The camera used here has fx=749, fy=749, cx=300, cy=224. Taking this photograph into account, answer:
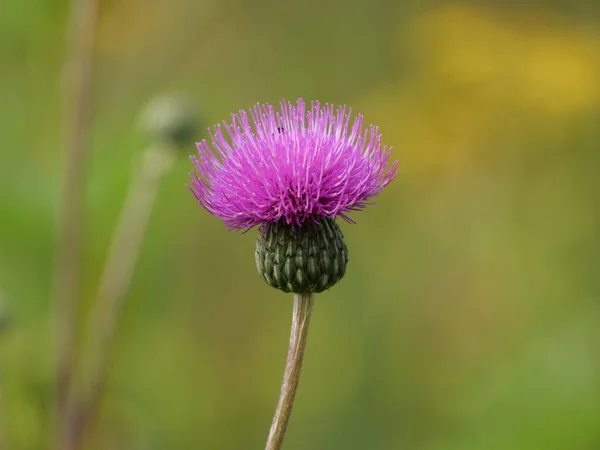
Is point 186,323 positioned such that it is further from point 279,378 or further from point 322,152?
point 322,152

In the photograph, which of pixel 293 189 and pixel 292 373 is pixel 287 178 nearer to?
pixel 293 189

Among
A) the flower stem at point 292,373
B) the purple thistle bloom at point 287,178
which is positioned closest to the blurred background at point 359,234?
the purple thistle bloom at point 287,178

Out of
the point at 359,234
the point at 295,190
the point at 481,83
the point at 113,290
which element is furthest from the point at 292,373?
the point at 481,83

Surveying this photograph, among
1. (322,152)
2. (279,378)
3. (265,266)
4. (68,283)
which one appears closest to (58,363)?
(68,283)

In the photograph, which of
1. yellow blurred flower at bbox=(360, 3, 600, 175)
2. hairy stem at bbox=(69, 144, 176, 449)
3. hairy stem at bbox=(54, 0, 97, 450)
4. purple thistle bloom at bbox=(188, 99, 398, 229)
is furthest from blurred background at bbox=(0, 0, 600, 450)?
purple thistle bloom at bbox=(188, 99, 398, 229)

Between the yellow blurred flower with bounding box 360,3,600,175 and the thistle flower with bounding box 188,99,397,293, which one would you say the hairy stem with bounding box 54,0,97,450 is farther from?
the yellow blurred flower with bounding box 360,3,600,175

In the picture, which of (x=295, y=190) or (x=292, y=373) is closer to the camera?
(x=292, y=373)

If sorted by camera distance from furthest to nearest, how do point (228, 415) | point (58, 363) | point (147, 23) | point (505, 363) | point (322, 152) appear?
point (147, 23), point (228, 415), point (505, 363), point (58, 363), point (322, 152)

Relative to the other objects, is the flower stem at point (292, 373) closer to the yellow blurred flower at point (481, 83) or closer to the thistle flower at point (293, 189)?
the thistle flower at point (293, 189)
